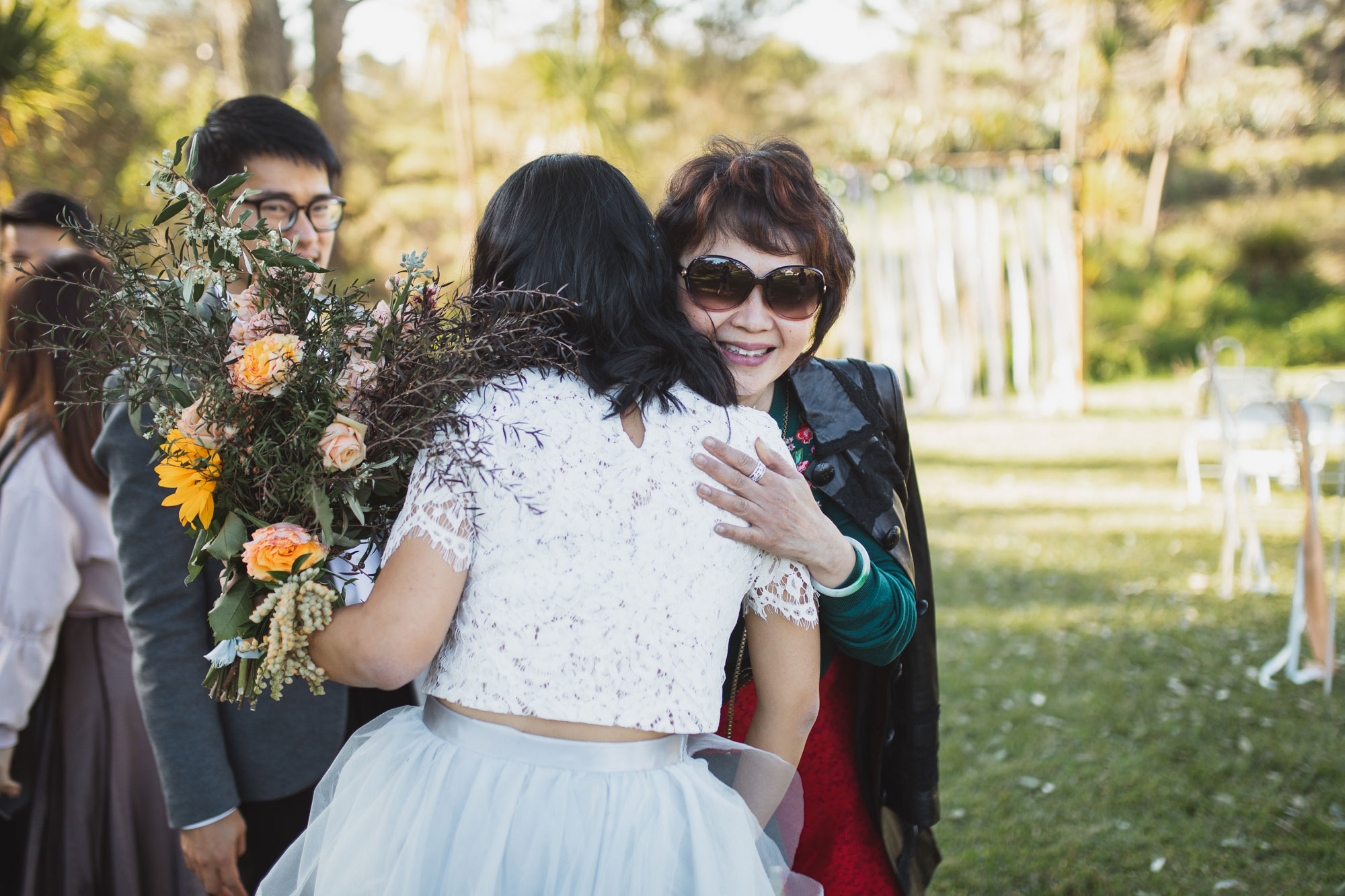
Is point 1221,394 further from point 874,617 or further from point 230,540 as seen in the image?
point 230,540

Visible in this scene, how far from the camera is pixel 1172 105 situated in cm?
2080

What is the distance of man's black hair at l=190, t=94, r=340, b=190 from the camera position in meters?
2.21

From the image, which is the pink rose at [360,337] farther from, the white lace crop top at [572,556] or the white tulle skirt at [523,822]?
the white tulle skirt at [523,822]

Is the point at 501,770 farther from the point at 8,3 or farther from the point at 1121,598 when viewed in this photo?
the point at 8,3

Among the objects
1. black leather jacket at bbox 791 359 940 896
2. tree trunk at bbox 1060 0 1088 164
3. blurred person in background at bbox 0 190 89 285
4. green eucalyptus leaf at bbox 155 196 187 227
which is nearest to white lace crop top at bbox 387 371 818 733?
green eucalyptus leaf at bbox 155 196 187 227

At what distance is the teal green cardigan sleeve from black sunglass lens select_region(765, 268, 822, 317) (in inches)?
20.9

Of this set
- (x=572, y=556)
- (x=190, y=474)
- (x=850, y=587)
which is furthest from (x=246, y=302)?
(x=850, y=587)

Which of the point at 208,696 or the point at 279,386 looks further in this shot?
the point at 208,696

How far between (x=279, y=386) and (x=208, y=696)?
91 centimetres

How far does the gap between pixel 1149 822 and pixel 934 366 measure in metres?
11.6

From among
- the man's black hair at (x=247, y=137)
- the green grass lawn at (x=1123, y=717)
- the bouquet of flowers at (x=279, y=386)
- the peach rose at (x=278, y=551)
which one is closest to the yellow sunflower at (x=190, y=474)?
the bouquet of flowers at (x=279, y=386)

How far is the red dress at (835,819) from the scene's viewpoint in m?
2.11

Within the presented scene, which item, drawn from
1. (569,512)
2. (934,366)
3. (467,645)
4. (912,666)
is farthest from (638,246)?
(934,366)

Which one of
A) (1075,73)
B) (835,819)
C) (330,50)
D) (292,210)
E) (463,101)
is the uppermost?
(1075,73)
